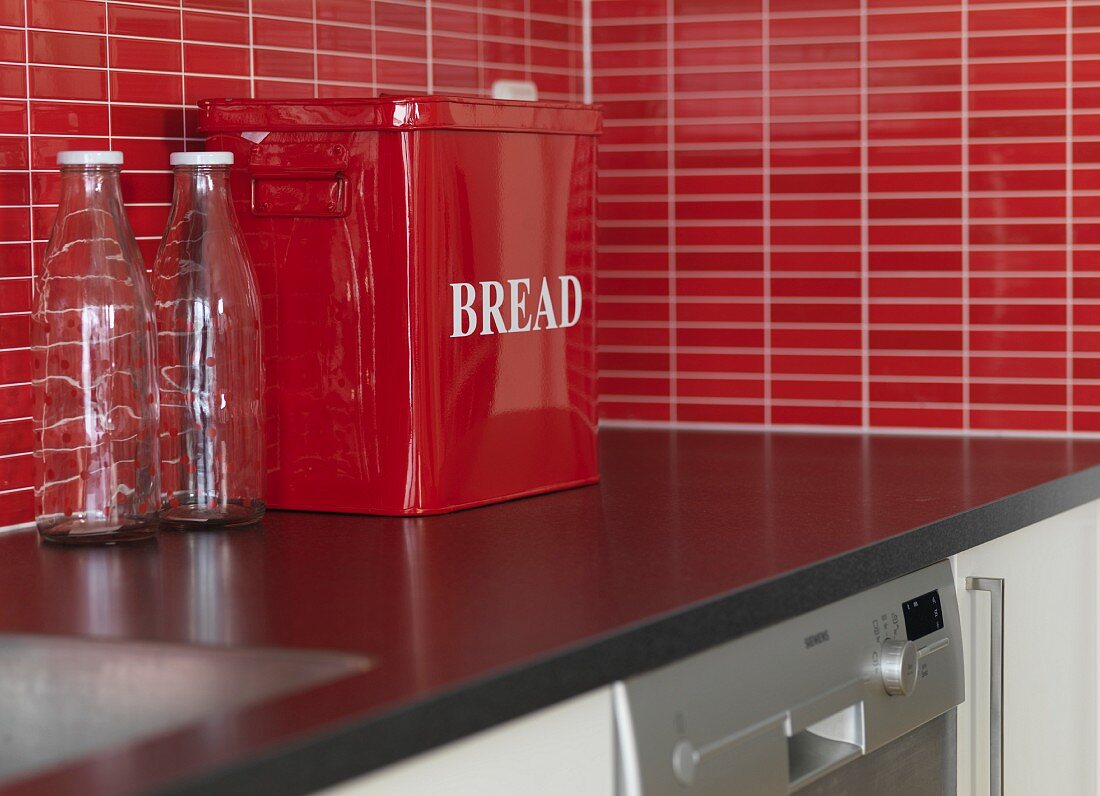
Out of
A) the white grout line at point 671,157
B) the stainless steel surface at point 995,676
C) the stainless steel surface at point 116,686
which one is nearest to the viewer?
the stainless steel surface at point 116,686

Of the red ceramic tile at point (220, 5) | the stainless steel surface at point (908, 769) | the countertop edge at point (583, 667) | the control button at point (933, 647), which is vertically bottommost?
the stainless steel surface at point (908, 769)

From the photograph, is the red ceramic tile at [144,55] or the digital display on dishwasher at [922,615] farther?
the red ceramic tile at [144,55]

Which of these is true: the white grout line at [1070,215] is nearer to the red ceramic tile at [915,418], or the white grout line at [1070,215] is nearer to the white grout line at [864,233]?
the red ceramic tile at [915,418]

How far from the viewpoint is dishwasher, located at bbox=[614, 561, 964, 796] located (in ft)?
3.44

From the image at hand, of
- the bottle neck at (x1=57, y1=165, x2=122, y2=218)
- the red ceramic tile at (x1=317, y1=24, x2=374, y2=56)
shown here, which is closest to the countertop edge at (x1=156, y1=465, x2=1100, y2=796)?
the bottle neck at (x1=57, y1=165, x2=122, y2=218)

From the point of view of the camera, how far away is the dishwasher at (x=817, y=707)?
41.3 inches

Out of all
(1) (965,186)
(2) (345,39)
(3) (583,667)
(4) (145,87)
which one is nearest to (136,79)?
(4) (145,87)

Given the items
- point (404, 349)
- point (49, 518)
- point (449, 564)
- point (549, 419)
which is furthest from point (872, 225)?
point (49, 518)

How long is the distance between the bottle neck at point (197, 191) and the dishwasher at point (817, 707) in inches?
24.0

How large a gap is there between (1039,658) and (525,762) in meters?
0.85

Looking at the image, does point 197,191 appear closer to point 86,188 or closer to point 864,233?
point 86,188

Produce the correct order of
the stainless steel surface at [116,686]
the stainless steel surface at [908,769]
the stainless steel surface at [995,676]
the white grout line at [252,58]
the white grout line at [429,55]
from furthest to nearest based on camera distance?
the white grout line at [429,55], the white grout line at [252,58], the stainless steel surface at [995,676], the stainless steel surface at [908,769], the stainless steel surface at [116,686]

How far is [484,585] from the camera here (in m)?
1.14

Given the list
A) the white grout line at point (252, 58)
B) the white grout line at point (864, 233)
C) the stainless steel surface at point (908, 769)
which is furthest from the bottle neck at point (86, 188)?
the white grout line at point (864, 233)
